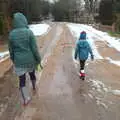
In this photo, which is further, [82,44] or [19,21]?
[82,44]

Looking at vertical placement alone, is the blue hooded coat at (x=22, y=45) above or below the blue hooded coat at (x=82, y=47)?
above

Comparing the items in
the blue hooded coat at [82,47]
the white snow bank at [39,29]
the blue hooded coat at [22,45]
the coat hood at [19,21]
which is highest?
the coat hood at [19,21]

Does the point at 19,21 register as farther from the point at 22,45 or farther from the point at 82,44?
the point at 82,44

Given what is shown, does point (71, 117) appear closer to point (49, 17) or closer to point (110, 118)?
point (110, 118)

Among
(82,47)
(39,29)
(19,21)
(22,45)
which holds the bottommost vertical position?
(39,29)

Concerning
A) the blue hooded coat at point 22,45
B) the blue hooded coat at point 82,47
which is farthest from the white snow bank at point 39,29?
the blue hooded coat at point 22,45

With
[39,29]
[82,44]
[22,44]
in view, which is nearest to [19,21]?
[22,44]

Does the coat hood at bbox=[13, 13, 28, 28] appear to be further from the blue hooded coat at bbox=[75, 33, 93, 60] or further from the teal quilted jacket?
the blue hooded coat at bbox=[75, 33, 93, 60]

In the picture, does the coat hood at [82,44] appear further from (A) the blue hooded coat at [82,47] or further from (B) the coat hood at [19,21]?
(B) the coat hood at [19,21]

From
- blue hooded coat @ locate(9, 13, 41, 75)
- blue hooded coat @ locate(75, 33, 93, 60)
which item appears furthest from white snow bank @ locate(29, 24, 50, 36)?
blue hooded coat @ locate(9, 13, 41, 75)

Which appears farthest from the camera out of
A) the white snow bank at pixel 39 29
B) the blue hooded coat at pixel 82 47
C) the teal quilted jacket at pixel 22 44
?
the white snow bank at pixel 39 29

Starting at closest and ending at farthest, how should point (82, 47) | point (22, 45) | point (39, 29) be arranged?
point (22, 45) → point (82, 47) → point (39, 29)

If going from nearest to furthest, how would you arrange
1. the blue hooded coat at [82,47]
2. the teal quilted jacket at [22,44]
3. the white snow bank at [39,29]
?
the teal quilted jacket at [22,44] < the blue hooded coat at [82,47] < the white snow bank at [39,29]

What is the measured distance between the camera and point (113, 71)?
43.6ft
